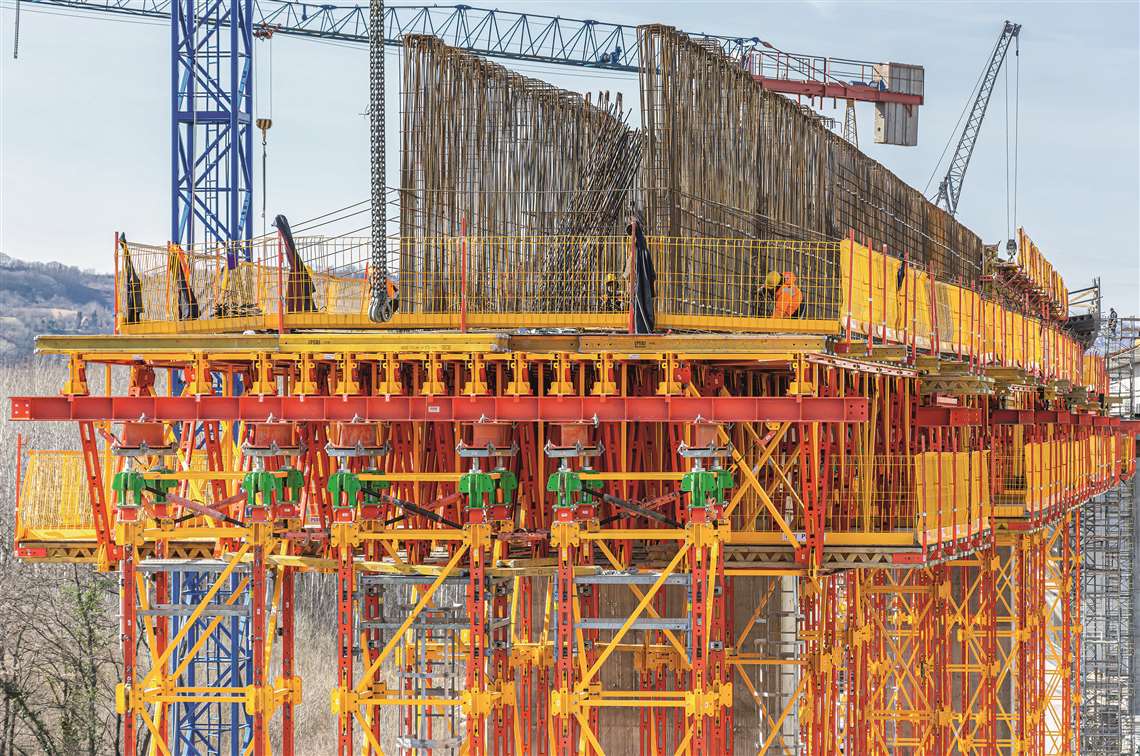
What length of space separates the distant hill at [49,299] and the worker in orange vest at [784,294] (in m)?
150

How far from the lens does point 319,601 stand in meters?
99.5

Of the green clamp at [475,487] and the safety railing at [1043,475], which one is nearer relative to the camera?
the green clamp at [475,487]

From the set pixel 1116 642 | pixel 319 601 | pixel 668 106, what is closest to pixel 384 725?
pixel 319 601

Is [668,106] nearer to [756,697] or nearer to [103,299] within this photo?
[756,697]

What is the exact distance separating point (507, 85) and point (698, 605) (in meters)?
12.6

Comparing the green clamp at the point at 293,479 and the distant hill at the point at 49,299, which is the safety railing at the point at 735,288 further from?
the distant hill at the point at 49,299

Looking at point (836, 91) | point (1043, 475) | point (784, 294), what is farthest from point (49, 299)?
point (784, 294)

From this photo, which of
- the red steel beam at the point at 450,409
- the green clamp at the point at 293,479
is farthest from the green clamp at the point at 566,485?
the green clamp at the point at 293,479

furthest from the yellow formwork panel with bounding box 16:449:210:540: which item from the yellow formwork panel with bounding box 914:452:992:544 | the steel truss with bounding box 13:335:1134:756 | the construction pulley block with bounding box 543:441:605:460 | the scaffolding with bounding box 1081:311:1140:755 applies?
the scaffolding with bounding box 1081:311:1140:755

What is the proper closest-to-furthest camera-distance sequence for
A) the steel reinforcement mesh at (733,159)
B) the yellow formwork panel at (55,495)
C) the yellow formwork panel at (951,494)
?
the yellow formwork panel at (951,494) → the yellow formwork panel at (55,495) → the steel reinforcement mesh at (733,159)

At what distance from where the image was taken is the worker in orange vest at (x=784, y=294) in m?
32.0

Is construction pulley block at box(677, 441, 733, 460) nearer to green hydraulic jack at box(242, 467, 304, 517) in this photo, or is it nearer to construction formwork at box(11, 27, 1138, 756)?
construction formwork at box(11, 27, 1138, 756)

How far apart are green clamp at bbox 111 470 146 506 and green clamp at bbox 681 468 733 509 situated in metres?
8.54

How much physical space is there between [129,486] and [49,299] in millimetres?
167315
